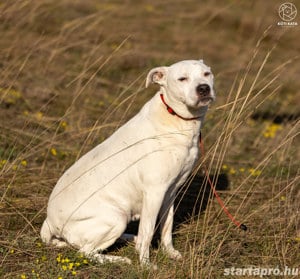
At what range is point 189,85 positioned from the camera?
170 inches

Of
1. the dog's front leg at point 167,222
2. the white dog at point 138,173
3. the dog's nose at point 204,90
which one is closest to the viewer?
the dog's nose at point 204,90

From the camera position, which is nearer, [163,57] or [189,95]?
[189,95]

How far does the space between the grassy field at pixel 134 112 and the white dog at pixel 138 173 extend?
0.17 meters

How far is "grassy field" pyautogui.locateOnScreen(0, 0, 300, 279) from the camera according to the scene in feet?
14.6

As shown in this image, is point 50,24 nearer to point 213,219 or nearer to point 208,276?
point 213,219

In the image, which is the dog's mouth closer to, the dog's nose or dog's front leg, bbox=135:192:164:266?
the dog's nose

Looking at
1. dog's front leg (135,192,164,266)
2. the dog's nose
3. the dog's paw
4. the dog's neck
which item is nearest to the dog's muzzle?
the dog's nose

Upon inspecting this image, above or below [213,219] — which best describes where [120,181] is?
above

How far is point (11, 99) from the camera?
23.1 feet

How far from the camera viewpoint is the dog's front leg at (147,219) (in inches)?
172

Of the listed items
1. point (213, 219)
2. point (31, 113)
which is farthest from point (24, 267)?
point (31, 113)

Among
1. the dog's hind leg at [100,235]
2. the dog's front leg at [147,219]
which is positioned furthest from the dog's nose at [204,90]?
the dog's hind leg at [100,235]

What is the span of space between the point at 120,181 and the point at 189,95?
0.89 metres

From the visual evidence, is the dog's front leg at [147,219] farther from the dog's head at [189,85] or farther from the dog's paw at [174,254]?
the dog's head at [189,85]
